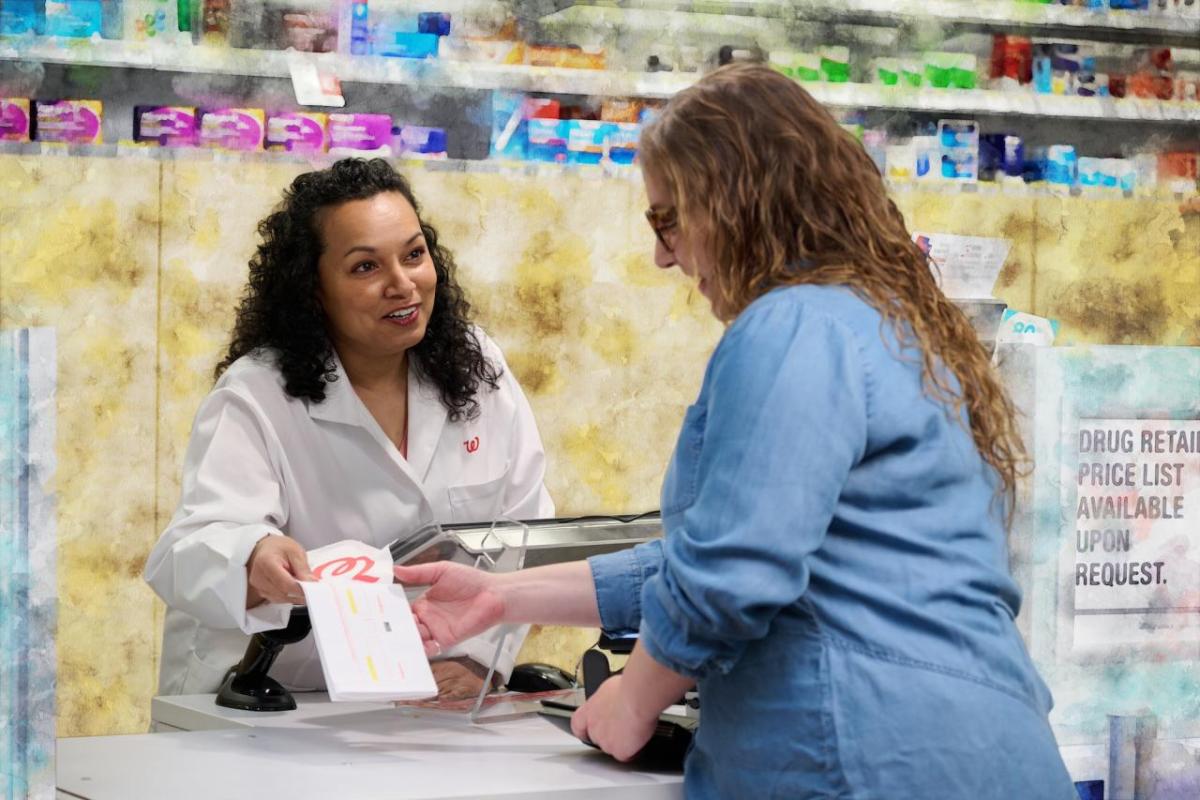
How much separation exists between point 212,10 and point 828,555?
3.31 metres

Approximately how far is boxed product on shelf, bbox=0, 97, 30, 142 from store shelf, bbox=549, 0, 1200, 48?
1.64 metres

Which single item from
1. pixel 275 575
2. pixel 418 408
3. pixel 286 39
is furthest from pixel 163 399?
pixel 275 575

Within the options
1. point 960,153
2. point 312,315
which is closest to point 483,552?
point 312,315

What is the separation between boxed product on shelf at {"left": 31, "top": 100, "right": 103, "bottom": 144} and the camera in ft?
13.5

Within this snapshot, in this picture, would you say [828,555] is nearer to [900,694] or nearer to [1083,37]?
[900,694]

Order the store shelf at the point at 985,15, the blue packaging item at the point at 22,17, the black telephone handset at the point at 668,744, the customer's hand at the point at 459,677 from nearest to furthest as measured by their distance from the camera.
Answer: the black telephone handset at the point at 668,744 < the customer's hand at the point at 459,677 < the blue packaging item at the point at 22,17 < the store shelf at the point at 985,15

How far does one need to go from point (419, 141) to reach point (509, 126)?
0.92 feet

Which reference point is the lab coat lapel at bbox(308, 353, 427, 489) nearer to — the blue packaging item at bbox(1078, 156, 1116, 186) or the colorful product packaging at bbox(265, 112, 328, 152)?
the colorful product packaging at bbox(265, 112, 328, 152)

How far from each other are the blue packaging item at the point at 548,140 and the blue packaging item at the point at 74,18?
126 cm

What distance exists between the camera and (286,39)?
433 centimetres

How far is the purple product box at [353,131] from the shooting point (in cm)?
438

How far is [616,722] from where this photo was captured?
179 centimetres

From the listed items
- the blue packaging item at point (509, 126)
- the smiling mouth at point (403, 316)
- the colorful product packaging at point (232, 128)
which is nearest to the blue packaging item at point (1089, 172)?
the blue packaging item at point (509, 126)

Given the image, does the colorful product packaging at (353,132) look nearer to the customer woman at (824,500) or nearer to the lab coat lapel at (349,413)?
the lab coat lapel at (349,413)
